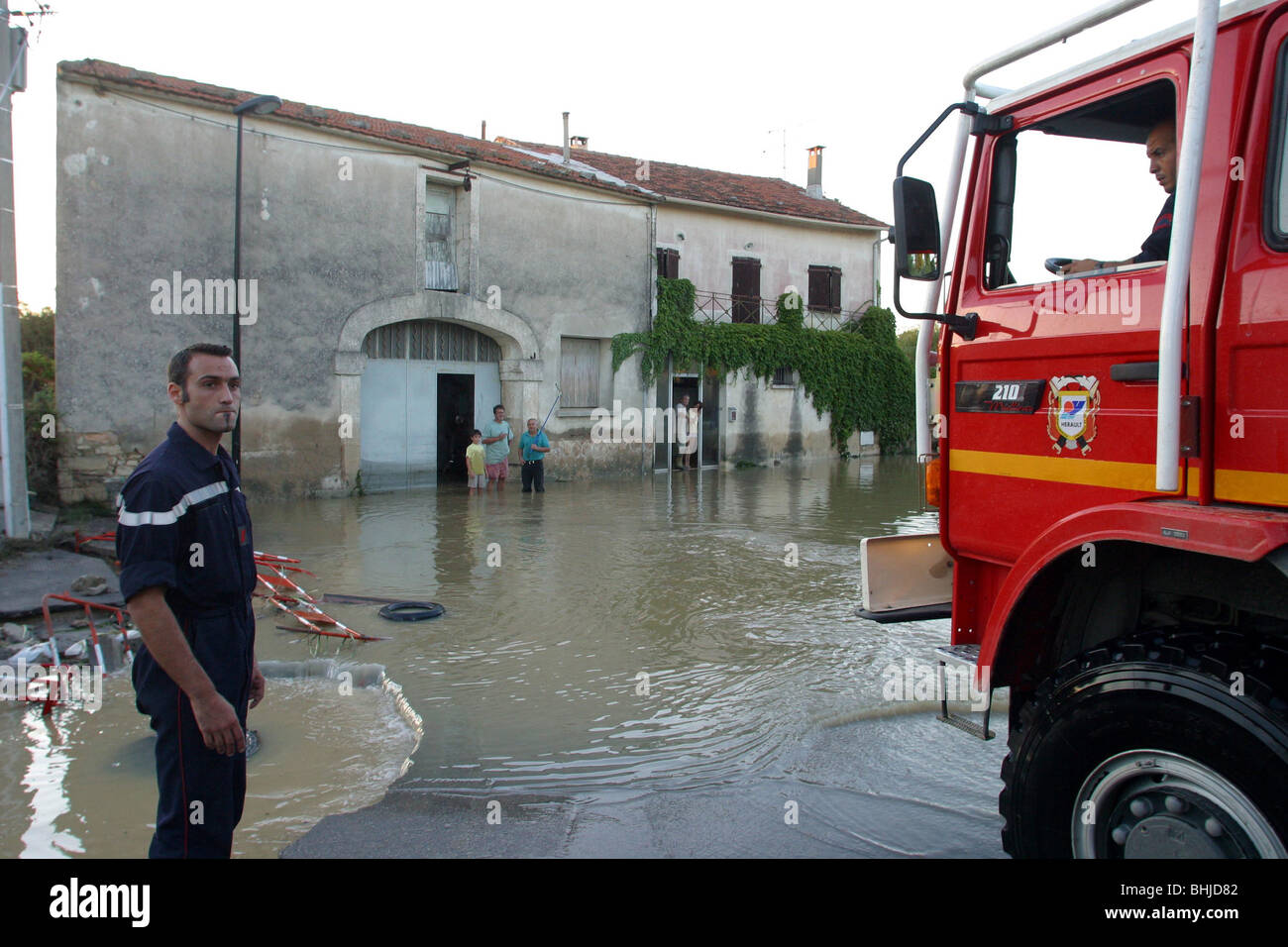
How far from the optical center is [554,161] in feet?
72.5

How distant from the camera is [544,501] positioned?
1619 cm

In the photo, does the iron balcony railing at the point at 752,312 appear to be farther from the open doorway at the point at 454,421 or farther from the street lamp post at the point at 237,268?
the street lamp post at the point at 237,268

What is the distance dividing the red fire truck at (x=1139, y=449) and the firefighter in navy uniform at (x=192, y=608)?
2.45 meters

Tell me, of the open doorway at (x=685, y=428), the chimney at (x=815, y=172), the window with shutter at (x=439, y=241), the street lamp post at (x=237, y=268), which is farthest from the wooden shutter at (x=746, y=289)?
the street lamp post at (x=237, y=268)

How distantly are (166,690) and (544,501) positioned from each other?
13.3m

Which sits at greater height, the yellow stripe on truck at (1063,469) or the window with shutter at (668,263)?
the window with shutter at (668,263)

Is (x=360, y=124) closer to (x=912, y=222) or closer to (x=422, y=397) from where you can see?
(x=422, y=397)

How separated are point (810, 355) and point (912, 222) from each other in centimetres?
2249

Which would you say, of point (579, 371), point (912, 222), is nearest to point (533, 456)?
point (579, 371)

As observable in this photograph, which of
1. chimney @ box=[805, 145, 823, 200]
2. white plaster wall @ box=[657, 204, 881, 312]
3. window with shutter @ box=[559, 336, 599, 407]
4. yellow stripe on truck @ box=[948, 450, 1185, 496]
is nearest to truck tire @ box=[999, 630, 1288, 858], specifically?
yellow stripe on truck @ box=[948, 450, 1185, 496]

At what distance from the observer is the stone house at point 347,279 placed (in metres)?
13.8

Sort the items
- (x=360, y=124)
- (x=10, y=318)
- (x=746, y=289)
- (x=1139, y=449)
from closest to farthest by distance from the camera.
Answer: (x=1139, y=449) < (x=10, y=318) < (x=360, y=124) < (x=746, y=289)
